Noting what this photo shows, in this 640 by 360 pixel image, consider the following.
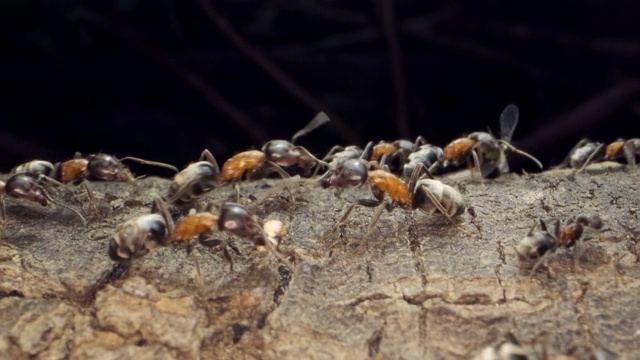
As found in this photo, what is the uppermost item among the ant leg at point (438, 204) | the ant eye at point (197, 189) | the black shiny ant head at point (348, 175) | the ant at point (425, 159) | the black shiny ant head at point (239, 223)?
the ant at point (425, 159)

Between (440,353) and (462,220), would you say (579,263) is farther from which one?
(440,353)

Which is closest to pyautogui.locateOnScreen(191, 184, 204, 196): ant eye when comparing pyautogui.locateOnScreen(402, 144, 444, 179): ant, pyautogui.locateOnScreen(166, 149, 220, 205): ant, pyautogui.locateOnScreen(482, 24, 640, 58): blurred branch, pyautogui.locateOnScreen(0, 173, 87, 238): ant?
pyautogui.locateOnScreen(166, 149, 220, 205): ant

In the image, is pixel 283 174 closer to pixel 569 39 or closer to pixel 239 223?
pixel 239 223

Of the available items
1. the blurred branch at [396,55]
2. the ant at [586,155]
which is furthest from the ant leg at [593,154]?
the blurred branch at [396,55]

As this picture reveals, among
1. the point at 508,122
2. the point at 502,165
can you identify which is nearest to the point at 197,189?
the point at 502,165

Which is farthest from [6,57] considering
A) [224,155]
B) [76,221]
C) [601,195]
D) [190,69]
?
[601,195]

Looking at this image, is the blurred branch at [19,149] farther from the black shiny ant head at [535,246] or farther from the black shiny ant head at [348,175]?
the black shiny ant head at [535,246]

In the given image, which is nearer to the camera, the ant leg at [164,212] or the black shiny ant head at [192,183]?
the ant leg at [164,212]

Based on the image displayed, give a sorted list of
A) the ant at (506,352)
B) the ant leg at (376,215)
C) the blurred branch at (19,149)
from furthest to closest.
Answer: the blurred branch at (19,149), the ant leg at (376,215), the ant at (506,352)
